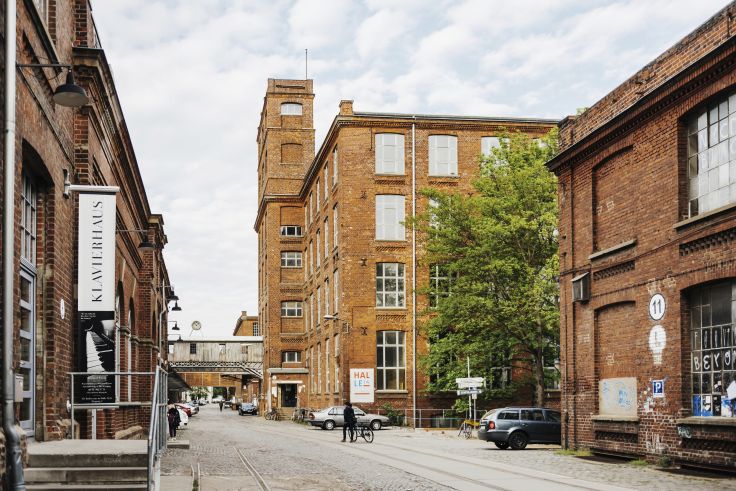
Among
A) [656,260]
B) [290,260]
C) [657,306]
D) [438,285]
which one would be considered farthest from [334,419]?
[290,260]

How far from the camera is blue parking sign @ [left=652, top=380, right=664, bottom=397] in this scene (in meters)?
20.9

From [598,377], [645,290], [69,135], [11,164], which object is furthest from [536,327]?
[11,164]

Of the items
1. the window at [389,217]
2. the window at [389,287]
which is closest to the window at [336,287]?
the window at [389,287]

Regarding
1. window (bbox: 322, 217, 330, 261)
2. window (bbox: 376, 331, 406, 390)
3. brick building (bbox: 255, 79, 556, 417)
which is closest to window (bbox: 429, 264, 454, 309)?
brick building (bbox: 255, 79, 556, 417)

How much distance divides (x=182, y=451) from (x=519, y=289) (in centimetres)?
1763

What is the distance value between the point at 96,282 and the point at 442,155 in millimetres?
40285

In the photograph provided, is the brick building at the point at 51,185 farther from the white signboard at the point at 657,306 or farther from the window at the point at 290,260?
the window at the point at 290,260

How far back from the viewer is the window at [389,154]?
5416 centimetres

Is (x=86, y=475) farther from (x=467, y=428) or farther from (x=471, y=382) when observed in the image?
(x=471, y=382)

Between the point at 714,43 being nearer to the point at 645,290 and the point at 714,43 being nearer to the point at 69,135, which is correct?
the point at 645,290

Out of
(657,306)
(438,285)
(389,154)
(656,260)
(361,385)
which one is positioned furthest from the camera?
(389,154)

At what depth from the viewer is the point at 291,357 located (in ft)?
249

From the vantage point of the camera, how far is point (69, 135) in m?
15.8

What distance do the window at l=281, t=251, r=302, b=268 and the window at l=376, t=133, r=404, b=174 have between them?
24625 millimetres
